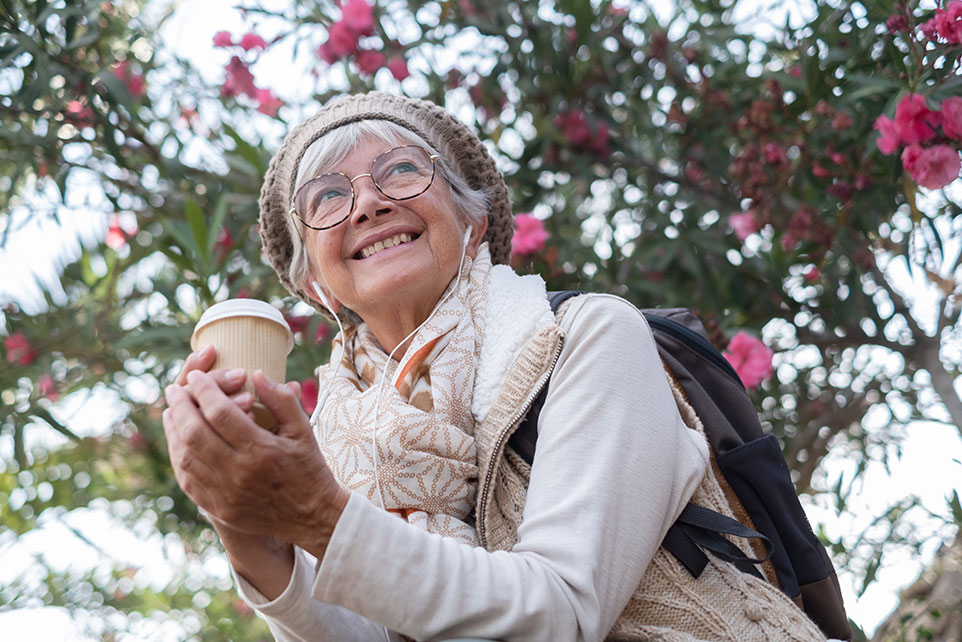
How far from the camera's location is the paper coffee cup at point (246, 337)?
1.05 metres

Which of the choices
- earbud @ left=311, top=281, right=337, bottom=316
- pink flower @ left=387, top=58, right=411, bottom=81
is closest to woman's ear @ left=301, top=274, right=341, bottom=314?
earbud @ left=311, top=281, right=337, bottom=316

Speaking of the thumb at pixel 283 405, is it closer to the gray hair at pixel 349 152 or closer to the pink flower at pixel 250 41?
the gray hair at pixel 349 152

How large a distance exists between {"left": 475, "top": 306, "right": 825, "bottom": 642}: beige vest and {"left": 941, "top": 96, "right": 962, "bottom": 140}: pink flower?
0.97 m

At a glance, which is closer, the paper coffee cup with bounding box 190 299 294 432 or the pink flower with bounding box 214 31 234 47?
the paper coffee cup with bounding box 190 299 294 432

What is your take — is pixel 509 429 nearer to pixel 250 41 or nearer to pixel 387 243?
pixel 387 243

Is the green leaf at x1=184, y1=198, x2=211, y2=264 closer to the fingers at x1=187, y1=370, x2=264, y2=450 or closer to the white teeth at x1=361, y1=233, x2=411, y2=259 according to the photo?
the white teeth at x1=361, y1=233, x2=411, y2=259

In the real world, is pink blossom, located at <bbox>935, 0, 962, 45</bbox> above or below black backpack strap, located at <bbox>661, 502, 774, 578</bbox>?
above

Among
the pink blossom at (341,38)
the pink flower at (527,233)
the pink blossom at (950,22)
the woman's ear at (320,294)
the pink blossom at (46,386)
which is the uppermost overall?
the pink blossom at (950,22)

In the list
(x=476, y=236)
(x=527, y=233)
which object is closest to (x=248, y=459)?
(x=476, y=236)

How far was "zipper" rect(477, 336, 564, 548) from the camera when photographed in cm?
134

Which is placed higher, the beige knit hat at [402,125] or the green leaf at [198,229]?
the beige knit hat at [402,125]

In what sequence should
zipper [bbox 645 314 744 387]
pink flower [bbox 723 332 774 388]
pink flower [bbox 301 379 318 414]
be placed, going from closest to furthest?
1. zipper [bbox 645 314 744 387]
2. pink flower [bbox 723 332 774 388]
3. pink flower [bbox 301 379 318 414]

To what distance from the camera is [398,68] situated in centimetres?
320

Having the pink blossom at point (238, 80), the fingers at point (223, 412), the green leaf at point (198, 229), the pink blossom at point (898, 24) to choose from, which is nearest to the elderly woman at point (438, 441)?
the fingers at point (223, 412)
